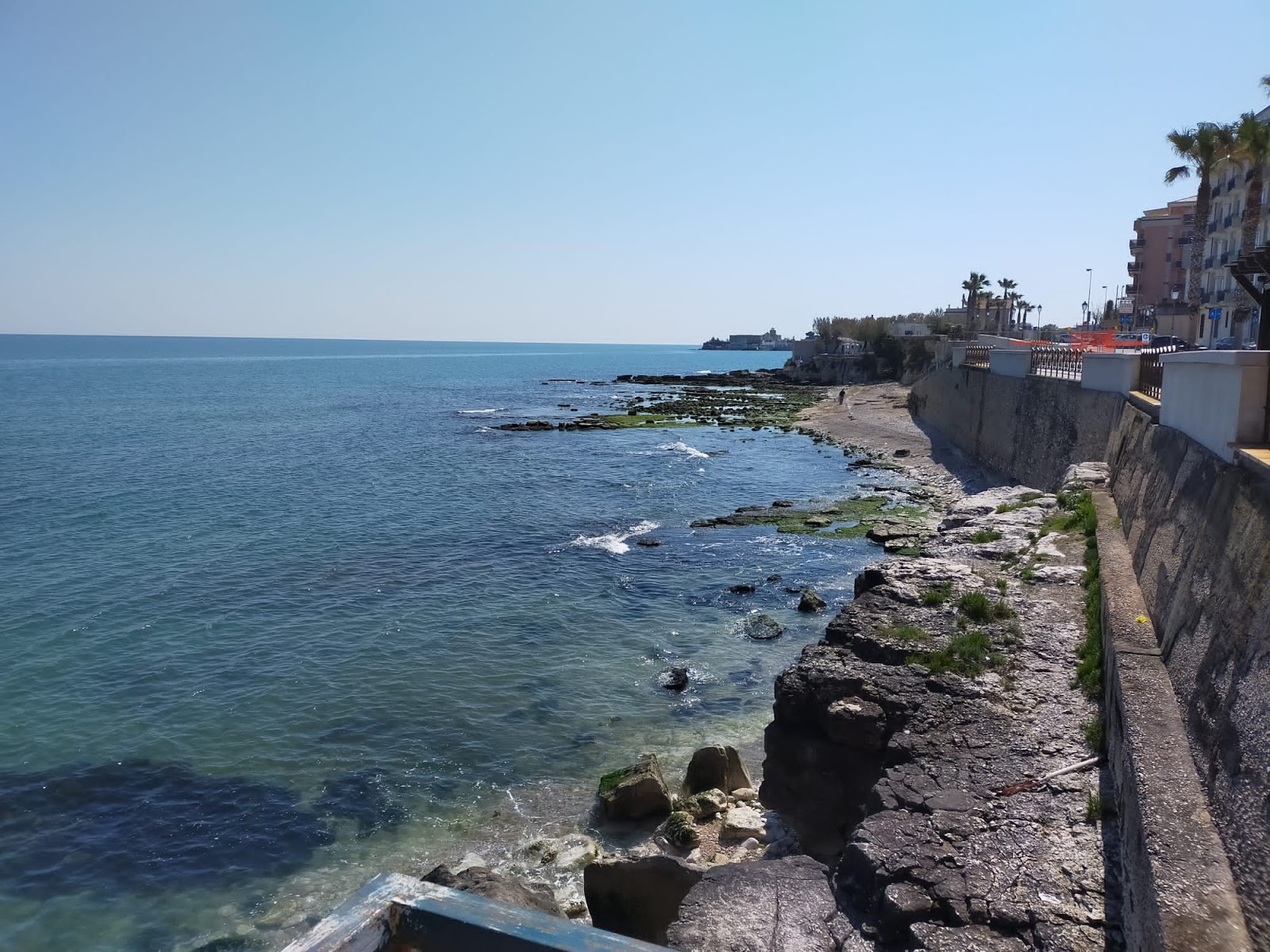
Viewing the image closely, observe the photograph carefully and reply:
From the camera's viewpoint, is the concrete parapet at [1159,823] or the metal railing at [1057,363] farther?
the metal railing at [1057,363]

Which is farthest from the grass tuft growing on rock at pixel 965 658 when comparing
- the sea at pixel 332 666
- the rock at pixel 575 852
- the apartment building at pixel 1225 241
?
the apartment building at pixel 1225 241

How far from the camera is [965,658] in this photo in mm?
11172

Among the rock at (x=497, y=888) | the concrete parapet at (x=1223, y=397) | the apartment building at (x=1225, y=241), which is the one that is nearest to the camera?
the rock at (x=497, y=888)

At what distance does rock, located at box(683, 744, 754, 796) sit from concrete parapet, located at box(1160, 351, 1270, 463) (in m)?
7.91

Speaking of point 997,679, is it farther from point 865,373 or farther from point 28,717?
point 865,373

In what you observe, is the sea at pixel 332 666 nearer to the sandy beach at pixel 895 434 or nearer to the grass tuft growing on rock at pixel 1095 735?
the sandy beach at pixel 895 434

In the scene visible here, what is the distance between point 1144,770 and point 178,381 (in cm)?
13934

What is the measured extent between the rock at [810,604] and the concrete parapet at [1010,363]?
16.1 meters

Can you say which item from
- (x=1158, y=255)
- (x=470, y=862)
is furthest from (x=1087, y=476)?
(x=1158, y=255)

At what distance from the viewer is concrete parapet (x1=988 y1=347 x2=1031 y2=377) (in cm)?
3331

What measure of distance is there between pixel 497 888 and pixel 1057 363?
95.7 ft

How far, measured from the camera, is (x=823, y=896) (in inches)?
301

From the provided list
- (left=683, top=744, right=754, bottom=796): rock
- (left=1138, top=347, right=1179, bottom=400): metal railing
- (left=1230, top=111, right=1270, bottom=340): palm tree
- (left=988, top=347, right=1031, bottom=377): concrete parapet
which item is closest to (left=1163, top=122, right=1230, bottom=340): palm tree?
(left=1230, top=111, right=1270, bottom=340): palm tree

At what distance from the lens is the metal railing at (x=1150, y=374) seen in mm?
18281
